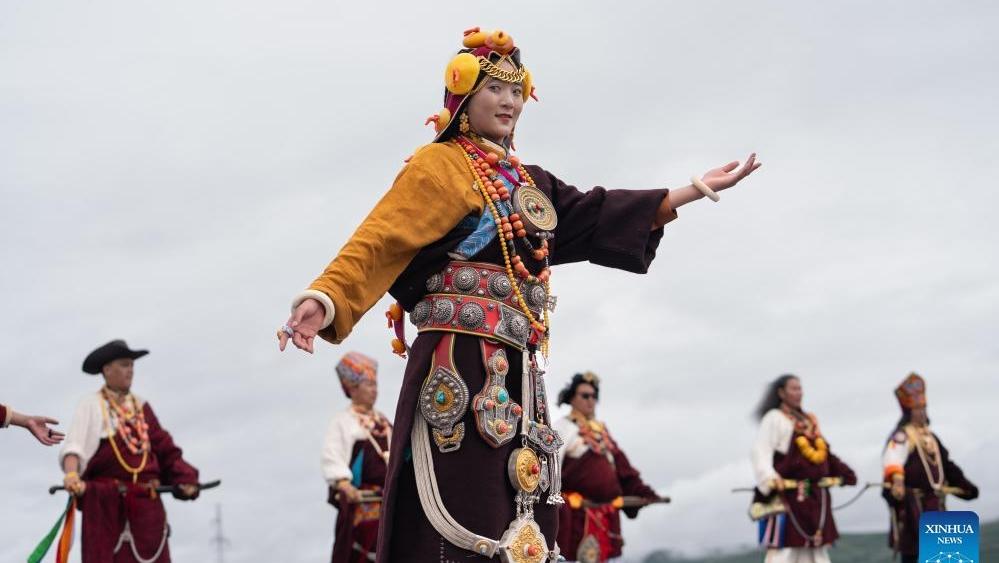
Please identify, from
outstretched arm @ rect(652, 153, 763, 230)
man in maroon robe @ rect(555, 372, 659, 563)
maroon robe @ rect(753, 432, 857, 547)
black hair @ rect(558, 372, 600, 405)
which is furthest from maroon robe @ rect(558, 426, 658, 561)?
outstretched arm @ rect(652, 153, 763, 230)

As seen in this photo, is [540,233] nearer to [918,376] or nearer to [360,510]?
[360,510]

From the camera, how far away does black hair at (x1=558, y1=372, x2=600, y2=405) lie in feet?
42.8

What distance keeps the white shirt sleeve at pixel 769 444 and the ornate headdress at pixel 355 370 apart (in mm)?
3251

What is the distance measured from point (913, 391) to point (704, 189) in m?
8.97

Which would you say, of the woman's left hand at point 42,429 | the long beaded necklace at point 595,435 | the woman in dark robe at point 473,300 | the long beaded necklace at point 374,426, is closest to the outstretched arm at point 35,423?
the woman's left hand at point 42,429

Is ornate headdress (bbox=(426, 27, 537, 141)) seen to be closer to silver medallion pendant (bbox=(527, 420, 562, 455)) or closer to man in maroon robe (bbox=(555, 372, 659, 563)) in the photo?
silver medallion pendant (bbox=(527, 420, 562, 455))

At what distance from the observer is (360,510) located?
11.1 metres

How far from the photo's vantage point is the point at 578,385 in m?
13.0

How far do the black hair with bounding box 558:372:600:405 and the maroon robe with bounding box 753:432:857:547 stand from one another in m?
1.75

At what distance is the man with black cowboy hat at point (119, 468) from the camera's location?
9969 mm

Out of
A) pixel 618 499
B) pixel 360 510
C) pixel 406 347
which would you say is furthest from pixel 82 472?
pixel 406 347

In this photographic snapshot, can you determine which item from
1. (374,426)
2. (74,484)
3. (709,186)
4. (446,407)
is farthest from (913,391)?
(446,407)

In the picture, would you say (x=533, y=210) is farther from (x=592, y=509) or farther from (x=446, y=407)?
(x=592, y=509)

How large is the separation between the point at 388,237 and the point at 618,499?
811cm
